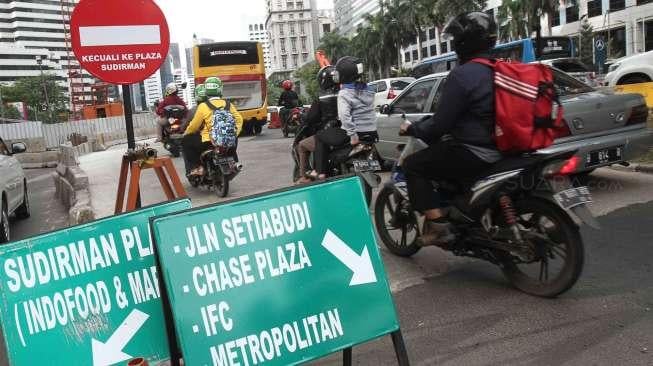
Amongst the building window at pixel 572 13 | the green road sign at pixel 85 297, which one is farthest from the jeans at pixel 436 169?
the building window at pixel 572 13

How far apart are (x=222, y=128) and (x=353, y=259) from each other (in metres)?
5.91

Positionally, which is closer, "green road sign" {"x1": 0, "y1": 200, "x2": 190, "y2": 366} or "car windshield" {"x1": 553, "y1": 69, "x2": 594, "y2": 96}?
"green road sign" {"x1": 0, "y1": 200, "x2": 190, "y2": 366}

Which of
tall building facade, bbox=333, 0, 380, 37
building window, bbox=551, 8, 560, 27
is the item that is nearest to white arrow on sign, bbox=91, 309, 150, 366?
building window, bbox=551, 8, 560, 27

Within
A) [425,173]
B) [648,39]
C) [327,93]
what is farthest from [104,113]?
[648,39]

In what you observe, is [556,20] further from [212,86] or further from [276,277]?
[276,277]

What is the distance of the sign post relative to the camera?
167 inches

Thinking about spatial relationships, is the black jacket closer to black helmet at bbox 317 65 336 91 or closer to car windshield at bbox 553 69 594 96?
black helmet at bbox 317 65 336 91

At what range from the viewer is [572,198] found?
352cm

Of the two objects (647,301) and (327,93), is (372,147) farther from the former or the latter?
(647,301)

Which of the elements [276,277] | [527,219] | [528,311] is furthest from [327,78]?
[276,277]

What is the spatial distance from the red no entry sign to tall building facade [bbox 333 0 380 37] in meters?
132

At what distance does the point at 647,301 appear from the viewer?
3.62 m

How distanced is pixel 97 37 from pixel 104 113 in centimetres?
4053

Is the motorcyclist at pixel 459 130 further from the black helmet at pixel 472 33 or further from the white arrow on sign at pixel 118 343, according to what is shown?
the white arrow on sign at pixel 118 343
